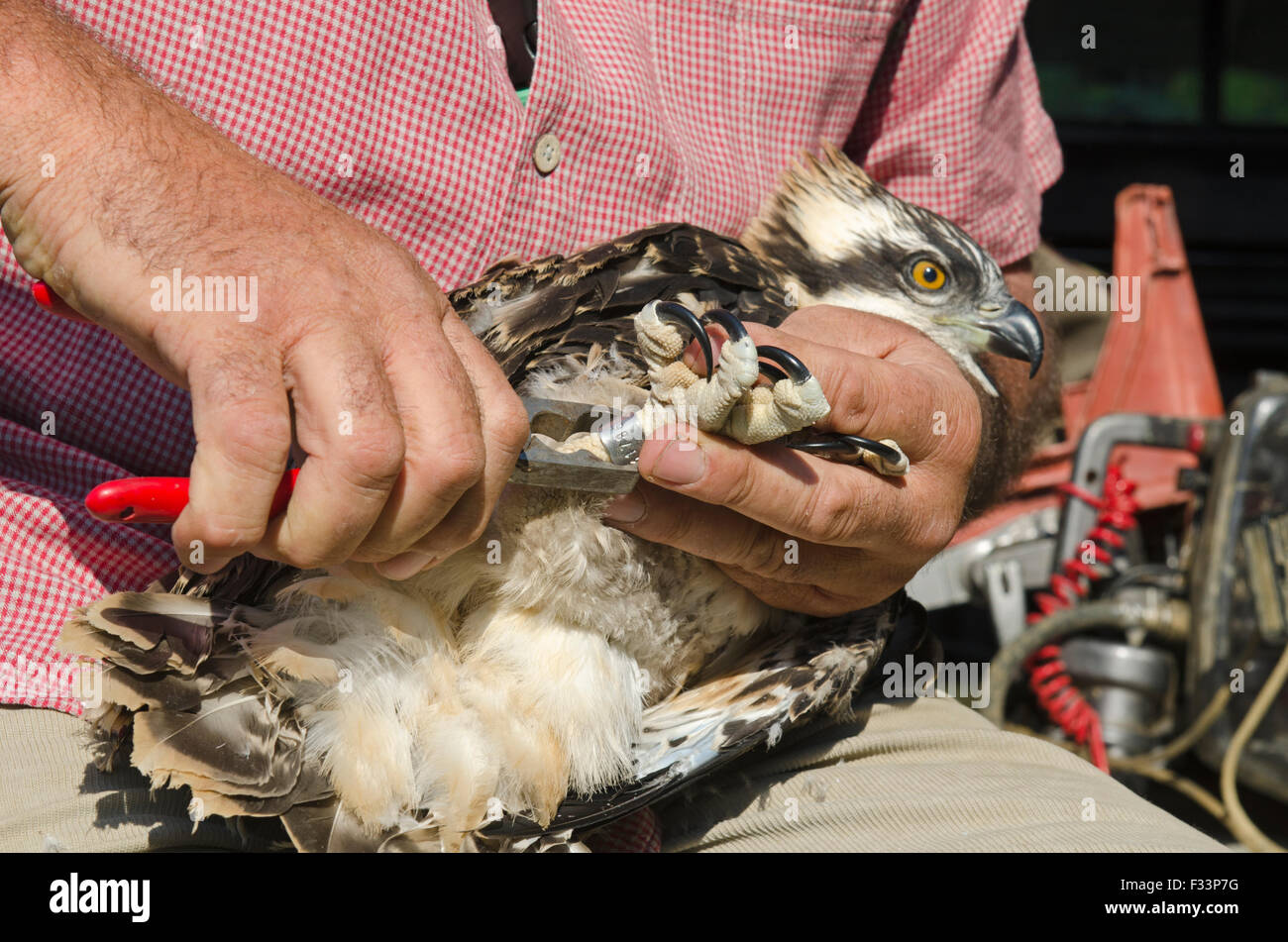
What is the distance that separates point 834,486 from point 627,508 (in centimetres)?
27

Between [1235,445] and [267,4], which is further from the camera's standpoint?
[1235,445]

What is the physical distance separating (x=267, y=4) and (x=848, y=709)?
133 cm

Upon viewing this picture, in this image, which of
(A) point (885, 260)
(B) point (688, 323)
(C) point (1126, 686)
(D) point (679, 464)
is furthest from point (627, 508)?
(C) point (1126, 686)

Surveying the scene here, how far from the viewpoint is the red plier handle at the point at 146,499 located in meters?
1.15

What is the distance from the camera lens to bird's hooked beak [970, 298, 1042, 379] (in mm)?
2270

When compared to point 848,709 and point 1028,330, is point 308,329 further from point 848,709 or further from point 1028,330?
point 1028,330

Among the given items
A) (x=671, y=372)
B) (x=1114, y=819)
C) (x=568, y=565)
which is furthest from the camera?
(x=1114, y=819)

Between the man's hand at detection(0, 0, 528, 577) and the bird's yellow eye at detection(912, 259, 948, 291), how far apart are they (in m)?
1.22

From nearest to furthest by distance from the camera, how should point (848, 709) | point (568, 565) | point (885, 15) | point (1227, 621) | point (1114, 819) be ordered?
point (568, 565), point (1114, 819), point (848, 709), point (885, 15), point (1227, 621)

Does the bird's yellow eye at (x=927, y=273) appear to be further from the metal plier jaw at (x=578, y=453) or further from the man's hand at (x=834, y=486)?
the metal plier jaw at (x=578, y=453)

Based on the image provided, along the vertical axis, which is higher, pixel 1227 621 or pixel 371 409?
pixel 371 409

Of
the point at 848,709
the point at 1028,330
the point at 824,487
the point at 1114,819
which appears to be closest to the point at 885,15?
the point at 1028,330

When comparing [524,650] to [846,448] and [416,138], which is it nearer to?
[846,448]

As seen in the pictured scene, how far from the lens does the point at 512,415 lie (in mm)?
1230
